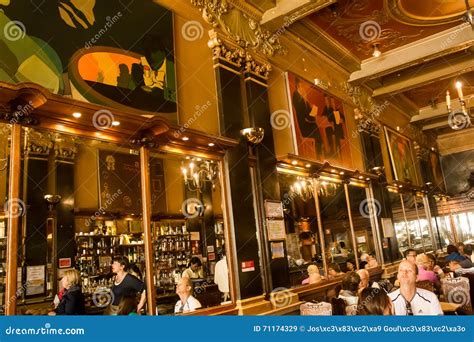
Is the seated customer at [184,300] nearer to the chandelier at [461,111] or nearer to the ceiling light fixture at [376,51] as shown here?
the chandelier at [461,111]

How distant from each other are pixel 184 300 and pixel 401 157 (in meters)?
8.72

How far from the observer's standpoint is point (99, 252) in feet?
14.8

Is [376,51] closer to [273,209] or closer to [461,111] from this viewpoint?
[461,111]

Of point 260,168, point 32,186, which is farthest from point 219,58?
point 32,186

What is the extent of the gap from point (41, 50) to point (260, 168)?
9.89 feet

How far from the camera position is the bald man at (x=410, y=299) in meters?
2.78

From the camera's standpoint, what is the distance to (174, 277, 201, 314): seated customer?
4.07m

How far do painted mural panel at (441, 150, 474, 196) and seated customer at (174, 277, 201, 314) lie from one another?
13.1 m

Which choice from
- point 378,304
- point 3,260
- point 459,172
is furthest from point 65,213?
point 459,172

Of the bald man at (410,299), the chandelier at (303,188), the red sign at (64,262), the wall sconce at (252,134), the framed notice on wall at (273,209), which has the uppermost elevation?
the wall sconce at (252,134)

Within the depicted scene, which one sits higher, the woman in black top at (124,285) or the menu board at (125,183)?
the menu board at (125,183)

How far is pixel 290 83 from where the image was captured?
649 centimetres

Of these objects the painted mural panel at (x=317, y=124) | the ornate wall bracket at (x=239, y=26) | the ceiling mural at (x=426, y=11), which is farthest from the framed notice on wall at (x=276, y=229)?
the ceiling mural at (x=426, y=11)

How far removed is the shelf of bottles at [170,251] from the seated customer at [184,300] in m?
0.08
